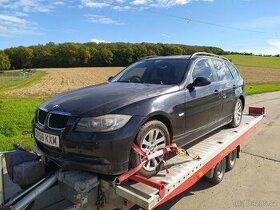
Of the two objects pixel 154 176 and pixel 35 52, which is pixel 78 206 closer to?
pixel 154 176

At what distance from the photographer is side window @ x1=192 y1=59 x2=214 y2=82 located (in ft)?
18.0

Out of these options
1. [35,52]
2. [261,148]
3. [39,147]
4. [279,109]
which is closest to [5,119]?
[39,147]

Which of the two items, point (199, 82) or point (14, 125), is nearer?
point (199, 82)

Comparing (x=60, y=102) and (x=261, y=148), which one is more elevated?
(x=60, y=102)

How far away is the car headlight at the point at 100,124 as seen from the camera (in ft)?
12.4

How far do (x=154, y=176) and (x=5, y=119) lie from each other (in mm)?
7506

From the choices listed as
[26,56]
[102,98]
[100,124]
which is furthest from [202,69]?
[26,56]

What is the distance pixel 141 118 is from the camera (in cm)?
402

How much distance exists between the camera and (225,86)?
6.38 m

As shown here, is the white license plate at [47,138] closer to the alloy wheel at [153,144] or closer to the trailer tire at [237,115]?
the alloy wheel at [153,144]

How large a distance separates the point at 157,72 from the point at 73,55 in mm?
96564

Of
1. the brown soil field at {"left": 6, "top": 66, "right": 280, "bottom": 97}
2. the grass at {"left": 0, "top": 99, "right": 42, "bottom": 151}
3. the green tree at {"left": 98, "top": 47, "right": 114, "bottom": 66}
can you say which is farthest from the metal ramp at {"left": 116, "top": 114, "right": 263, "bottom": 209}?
the green tree at {"left": 98, "top": 47, "right": 114, "bottom": 66}

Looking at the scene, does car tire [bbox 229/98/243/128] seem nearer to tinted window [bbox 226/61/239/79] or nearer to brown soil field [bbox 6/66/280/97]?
tinted window [bbox 226/61/239/79]

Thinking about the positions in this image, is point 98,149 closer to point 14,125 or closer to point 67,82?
point 14,125
